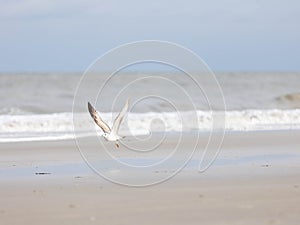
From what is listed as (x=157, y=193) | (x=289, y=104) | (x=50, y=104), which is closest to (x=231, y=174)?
(x=157, y=193)

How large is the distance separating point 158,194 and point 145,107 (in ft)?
55.8

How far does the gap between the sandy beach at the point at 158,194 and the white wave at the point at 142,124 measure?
4.74 m

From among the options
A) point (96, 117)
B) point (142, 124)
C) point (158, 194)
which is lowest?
point (142, 124)

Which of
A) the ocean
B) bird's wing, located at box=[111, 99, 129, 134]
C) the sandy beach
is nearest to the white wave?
the ocean

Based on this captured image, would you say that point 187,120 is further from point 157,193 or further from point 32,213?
point 32,213

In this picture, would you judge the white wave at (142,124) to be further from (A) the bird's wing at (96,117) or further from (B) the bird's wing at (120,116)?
(B) the bird's wing at (120,116)

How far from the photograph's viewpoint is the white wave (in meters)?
15.9

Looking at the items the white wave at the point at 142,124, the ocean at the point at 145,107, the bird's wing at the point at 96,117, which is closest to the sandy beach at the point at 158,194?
the bird's wing at the point at 96,117

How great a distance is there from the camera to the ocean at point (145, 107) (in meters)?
17.5

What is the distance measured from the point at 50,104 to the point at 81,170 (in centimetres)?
1710

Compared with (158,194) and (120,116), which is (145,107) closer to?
(120,116)

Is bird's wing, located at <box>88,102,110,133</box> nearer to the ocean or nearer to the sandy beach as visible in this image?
the sandy beach

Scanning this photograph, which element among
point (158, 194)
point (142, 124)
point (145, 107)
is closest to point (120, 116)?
point (158, 194)

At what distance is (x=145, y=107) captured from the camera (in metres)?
24.2
